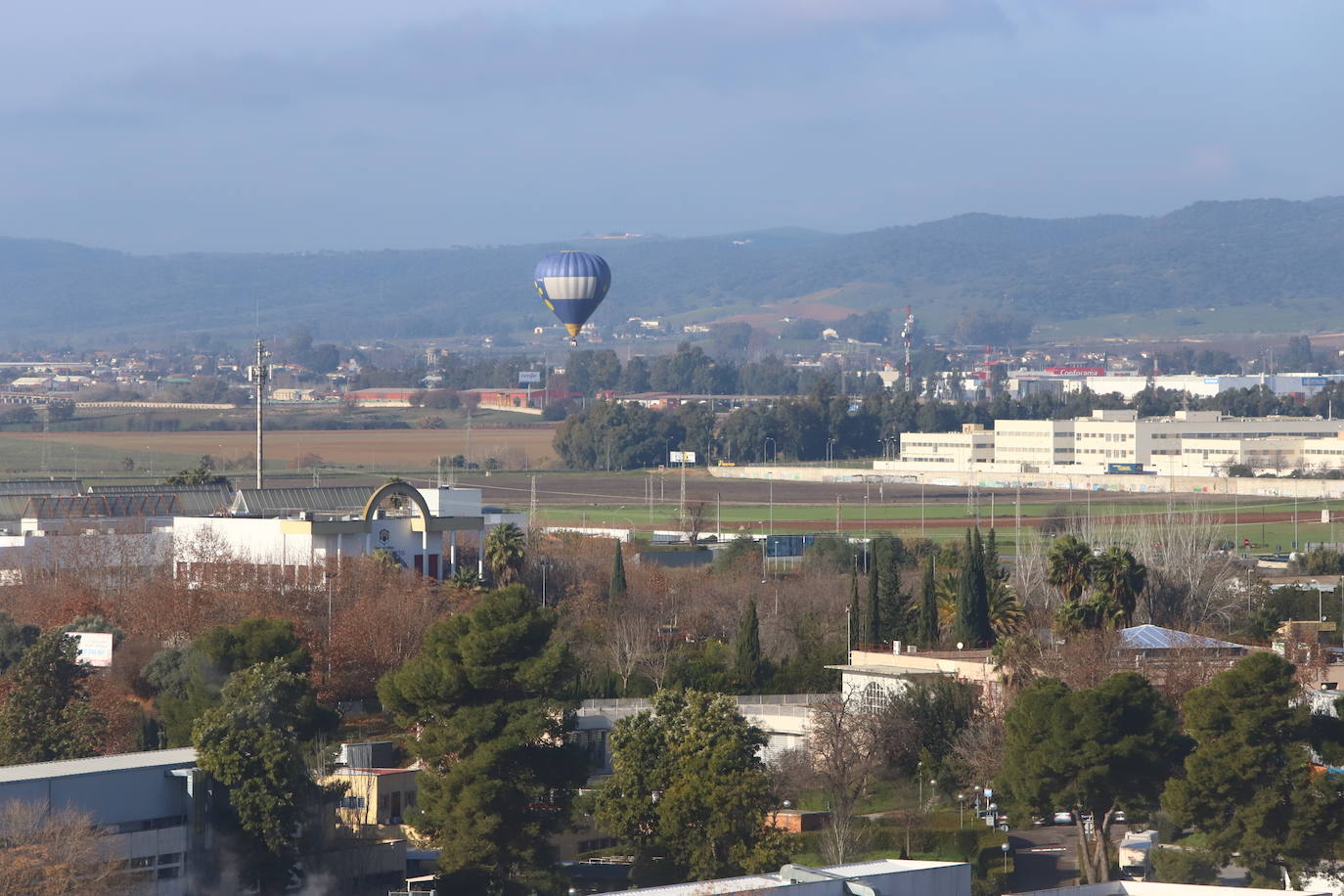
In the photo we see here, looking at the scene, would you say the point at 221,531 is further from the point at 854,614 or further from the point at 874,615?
the point at 874,615

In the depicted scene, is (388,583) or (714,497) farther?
(714,497)

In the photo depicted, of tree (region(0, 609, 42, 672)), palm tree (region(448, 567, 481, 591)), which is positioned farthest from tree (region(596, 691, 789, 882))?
palm tree (region(448, 567, 481, 591))

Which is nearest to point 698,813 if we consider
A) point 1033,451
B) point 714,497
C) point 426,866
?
point 426,866

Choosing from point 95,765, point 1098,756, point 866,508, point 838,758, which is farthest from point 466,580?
point 866,508

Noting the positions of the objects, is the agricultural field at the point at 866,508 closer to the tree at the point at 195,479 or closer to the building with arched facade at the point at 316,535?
the tree at the point at 195,479

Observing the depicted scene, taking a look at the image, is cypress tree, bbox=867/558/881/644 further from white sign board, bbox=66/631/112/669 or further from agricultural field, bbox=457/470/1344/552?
agricultural field, bbox=457/470/1344/552

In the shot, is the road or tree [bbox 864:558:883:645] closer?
the road

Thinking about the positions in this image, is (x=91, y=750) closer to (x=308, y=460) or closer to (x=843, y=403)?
(x=308, y=460)

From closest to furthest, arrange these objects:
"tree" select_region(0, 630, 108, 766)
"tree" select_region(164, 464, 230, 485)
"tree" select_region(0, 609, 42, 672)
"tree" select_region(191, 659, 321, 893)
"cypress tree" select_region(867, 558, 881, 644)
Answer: "tree" select_region(191, 659, 321, 893)
"tree" select_region(0, 630, 108, 766)
"tree" select_region(0, 609, 42, 672)
"cypress tree" select_region(867, 558, 881, 644)
"tree" select_region(164, 464, 230, 485)
